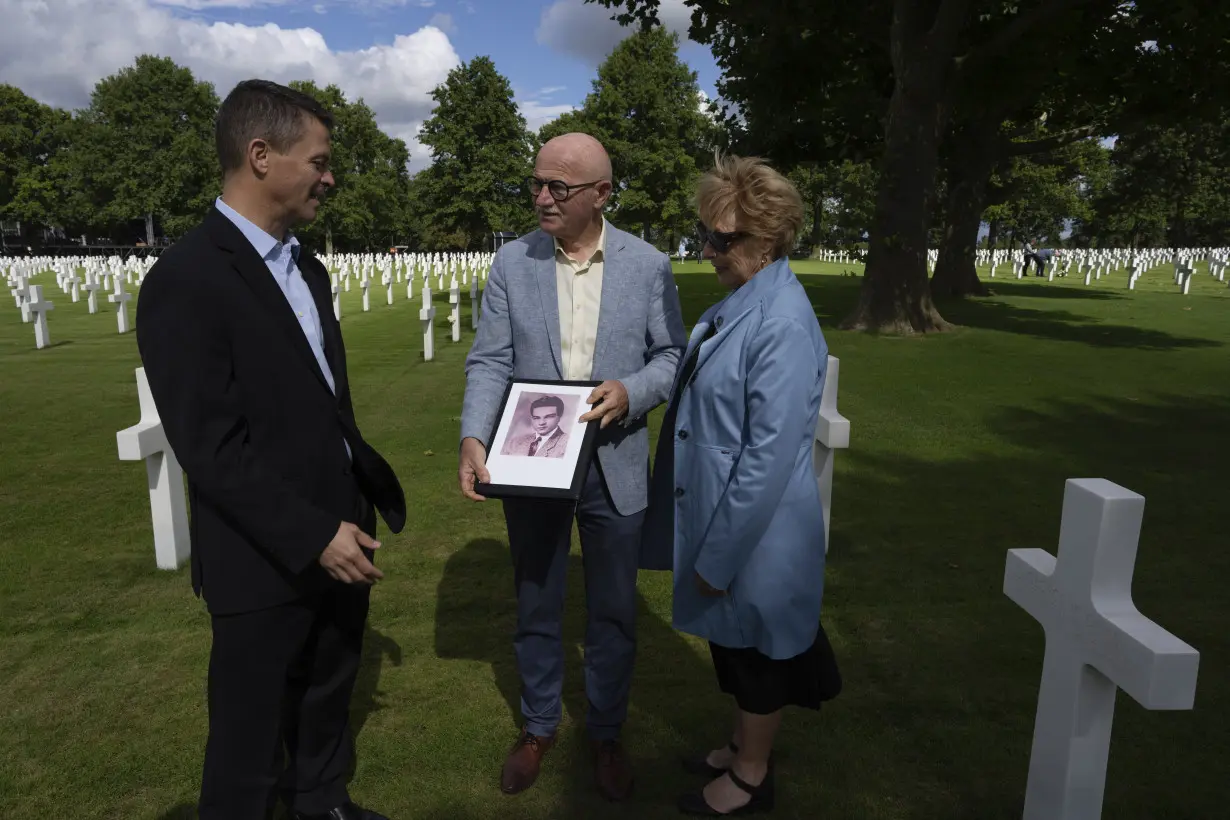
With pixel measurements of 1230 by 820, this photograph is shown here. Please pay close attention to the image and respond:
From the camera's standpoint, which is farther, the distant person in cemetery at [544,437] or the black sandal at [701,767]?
the black sandal at [701,767]

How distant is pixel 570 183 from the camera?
276 centimetres

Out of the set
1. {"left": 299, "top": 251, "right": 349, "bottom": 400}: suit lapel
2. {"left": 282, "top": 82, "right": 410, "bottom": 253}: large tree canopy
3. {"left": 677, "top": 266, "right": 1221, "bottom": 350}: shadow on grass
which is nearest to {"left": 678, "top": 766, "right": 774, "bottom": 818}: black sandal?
{"left": 299, "top": 251, "right": 349, "bottom": 400}: suit lapel

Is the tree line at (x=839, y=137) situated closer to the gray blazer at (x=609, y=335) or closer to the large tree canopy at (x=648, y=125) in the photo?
the large tree canopy at (x=648, y=125)

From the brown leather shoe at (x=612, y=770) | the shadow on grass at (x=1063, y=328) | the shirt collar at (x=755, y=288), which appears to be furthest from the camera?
the shadow on grass at (x=1063, y=328)

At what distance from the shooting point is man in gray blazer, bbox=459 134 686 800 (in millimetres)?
2861

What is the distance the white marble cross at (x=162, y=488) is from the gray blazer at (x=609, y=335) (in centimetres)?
269

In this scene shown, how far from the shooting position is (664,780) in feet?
10.2

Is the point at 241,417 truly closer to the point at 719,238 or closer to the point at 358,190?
the point at 719,238

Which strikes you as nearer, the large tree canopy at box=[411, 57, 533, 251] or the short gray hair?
the short gray hair

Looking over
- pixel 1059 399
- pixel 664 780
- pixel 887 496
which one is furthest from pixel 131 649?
pixel 1059 399

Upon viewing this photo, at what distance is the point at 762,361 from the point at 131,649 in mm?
3439

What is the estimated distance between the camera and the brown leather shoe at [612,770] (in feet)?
9.73

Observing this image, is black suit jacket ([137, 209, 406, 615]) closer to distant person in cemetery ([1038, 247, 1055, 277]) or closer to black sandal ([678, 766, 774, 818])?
black sandal ([678, 766, 774, 818])

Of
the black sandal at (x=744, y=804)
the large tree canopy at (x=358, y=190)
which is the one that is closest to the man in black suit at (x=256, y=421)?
the black sandal at (x=744, y=804)
